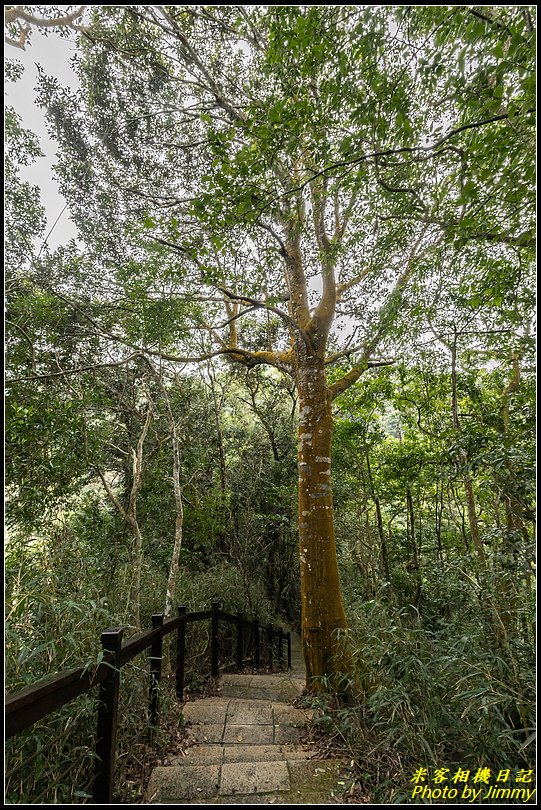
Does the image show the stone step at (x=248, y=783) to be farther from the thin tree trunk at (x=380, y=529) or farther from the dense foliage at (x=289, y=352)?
the thin tree trunk at (x=380, y=529)

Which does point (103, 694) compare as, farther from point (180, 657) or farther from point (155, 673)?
point (180, 657)

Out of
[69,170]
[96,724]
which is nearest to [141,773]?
[96,724]

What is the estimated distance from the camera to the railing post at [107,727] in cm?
172

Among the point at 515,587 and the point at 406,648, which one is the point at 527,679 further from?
the point at 406,648

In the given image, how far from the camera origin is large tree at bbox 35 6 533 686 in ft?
6.58

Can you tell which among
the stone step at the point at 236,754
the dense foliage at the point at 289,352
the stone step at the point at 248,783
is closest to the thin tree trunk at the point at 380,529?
the dense foliage at the point at 289,352

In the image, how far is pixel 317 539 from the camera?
4168mm

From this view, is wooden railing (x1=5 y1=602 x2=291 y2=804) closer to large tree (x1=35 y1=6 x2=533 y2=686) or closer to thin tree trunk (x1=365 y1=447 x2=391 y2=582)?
large tree (x1=35 y1=6 x2=533 y2=686)

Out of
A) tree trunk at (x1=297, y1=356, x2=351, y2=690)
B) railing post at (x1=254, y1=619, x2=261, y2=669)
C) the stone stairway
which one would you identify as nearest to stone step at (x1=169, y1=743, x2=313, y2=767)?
the stone stairway

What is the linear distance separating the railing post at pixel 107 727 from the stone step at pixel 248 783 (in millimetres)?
389

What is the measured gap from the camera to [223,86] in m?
4.96

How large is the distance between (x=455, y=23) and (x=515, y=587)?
3.33 metres

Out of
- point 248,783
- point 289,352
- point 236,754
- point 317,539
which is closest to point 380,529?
point 317,539

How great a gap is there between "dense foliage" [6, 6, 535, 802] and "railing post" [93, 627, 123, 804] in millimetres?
129
